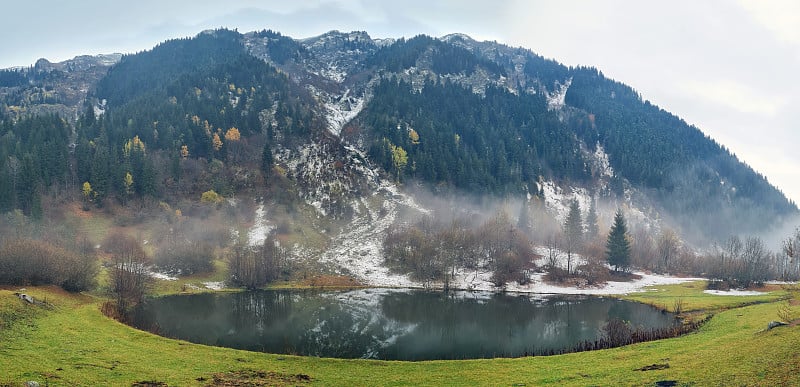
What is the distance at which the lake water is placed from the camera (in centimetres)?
5494

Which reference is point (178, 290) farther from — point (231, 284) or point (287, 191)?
point (287, 191)

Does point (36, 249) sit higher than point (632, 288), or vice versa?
point (36, 249)

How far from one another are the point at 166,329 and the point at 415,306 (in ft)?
151

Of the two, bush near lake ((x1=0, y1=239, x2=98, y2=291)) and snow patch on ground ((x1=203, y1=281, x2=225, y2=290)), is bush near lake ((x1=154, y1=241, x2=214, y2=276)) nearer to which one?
snow patch on ground ((x1=203, y1=281, x2=225, y2=290))

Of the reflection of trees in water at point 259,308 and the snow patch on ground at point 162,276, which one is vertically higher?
the snow patch on ground at point 162,276

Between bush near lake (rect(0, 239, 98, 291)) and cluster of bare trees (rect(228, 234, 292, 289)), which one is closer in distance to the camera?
bush near lake (rect(0, 239, 98, 291))

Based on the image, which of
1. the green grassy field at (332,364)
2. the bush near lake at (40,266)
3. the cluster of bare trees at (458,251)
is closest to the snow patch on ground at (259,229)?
the cluster of bare trees at (458,251)

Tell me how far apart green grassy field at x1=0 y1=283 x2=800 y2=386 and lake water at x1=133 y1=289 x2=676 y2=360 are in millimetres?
10409

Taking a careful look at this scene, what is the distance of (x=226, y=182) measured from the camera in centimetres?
16750

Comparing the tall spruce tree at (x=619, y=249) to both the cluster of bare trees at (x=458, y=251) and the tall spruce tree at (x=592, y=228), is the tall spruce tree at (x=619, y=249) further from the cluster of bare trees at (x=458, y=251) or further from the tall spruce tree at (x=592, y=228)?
the tall spruce tree at (x=592, y=228)

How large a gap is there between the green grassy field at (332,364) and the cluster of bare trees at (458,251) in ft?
251

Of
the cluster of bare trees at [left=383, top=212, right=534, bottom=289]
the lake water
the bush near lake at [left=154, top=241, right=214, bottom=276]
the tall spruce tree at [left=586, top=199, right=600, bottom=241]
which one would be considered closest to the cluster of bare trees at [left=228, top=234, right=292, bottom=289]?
the lake water

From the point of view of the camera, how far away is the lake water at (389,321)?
180ft

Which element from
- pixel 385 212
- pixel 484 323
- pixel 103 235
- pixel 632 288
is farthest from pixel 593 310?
pixel 103 235
